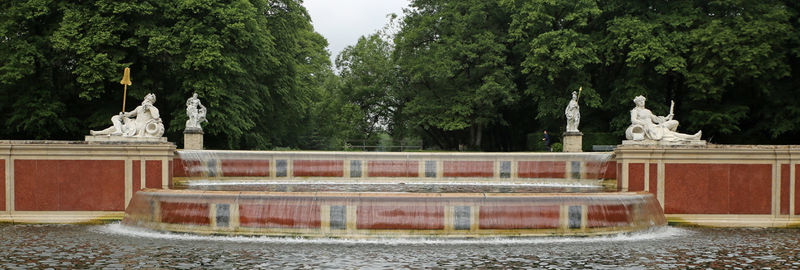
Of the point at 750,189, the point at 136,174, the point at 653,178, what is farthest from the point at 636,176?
the point at 136,174

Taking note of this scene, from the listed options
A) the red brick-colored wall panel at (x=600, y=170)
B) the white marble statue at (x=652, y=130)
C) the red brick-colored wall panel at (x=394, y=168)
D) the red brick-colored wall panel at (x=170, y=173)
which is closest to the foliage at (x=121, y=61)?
the red brick-colored wall panel at (x=394, y=168)

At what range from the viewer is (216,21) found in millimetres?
34875

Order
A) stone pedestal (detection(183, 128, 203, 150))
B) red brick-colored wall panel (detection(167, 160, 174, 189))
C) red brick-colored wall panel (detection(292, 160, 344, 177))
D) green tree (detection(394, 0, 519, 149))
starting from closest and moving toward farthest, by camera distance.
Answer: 1. red brick-colored wall panel (detection(167, 160, 174, 189))
2. red brick-colored wall panel (detection(292, 160, 344, 177))
3. stone pedestal (detection(183, 128, 203, 150))
4. green tree (detection(394, 0, 519, 149))

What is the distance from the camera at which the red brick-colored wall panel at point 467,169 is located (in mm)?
23844

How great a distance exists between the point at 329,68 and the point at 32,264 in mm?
62136

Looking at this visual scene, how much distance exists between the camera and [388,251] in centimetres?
1412

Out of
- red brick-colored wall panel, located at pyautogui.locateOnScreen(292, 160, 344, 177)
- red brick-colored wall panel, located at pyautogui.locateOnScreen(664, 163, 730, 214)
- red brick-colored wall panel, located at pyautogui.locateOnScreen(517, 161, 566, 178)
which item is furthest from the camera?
red brick-colored wall panel, located at pyautogui.locateOnScreen(517, 161, 566, 178)

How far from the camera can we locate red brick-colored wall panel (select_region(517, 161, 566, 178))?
77.3ft

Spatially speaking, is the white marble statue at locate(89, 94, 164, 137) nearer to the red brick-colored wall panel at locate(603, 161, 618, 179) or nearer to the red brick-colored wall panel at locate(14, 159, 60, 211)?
the red brick-colored wall panel at locate(14, 159, 60, 211)

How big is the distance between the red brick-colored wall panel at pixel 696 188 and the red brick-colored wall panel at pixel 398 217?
24.4 feet

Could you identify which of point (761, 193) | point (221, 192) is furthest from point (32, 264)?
point (761, 193)

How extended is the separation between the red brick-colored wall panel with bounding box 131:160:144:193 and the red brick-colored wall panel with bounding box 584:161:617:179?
43.2 ft

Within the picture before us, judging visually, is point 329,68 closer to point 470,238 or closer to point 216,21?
point 216,21

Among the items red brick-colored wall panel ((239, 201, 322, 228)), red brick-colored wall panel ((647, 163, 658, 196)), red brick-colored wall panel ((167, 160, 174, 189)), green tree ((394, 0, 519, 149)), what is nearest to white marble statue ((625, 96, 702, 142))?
red brick-colored wall panel ((647, 163, 658, 196))
